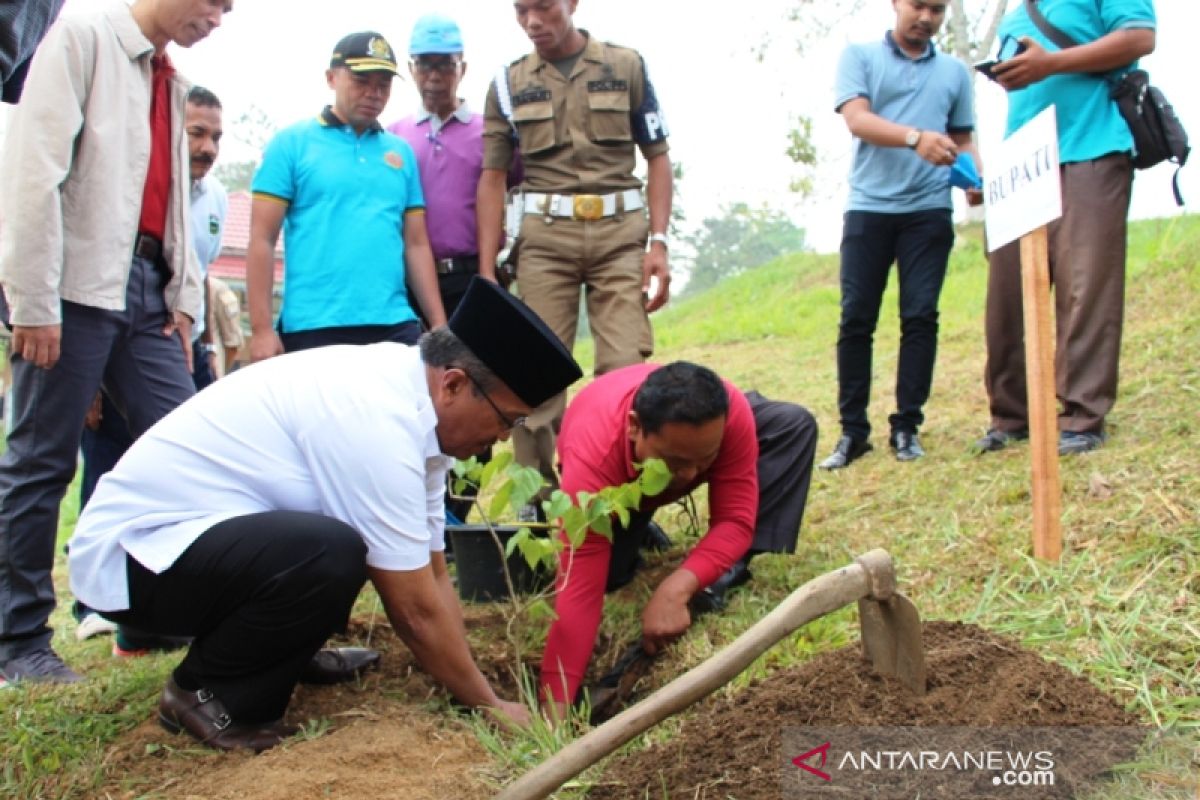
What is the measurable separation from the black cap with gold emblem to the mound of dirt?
2564 millimetres

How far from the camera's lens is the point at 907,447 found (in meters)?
4.31

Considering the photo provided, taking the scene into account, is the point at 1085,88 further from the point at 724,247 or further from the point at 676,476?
the point at 724,247

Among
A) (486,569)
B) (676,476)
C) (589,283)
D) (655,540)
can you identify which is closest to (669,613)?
(676,476)

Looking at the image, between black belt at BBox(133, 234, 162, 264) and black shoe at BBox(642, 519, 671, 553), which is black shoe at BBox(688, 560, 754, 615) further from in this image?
black belt at BBox(133, 234, 162, 264)

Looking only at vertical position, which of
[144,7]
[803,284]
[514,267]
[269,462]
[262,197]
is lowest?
[803,284]

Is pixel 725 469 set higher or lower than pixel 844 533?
higher

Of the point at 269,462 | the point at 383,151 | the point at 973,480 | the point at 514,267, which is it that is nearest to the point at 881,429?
the point at 973,480

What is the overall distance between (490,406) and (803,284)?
12.3 m

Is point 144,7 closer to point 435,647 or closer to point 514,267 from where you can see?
point 514,267

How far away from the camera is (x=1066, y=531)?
308cm

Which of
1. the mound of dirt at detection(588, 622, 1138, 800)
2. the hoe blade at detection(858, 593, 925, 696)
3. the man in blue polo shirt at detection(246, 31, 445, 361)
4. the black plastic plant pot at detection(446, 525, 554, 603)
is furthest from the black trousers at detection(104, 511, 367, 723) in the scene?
the man in blue polo shirt at detection(246, 31, 445, 361)

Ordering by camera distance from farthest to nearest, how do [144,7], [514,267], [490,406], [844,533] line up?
[514,267] → [844,533] → [144,7] → [490,406]

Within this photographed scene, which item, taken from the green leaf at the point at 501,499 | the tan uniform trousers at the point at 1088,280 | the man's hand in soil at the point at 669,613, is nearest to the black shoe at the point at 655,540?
the man's hand in soil at the point at 669,613

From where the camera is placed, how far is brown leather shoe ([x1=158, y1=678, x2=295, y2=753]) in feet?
7.89
